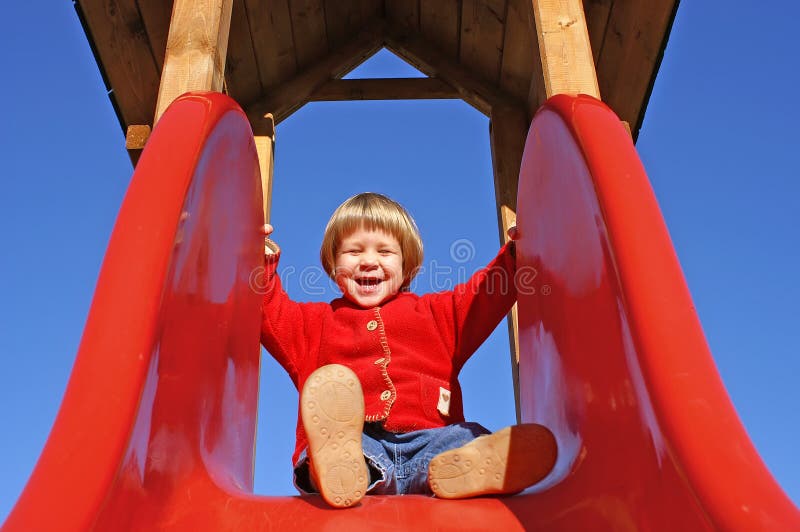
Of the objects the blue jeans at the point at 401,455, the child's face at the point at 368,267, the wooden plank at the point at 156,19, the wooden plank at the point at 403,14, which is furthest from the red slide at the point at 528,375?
the wooden plank at the point at 403,14

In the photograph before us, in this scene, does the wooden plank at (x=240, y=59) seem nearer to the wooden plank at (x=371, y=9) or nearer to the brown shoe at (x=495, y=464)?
the wooden plank at (x=371, y=9)

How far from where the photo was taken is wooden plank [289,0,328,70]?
3.08m

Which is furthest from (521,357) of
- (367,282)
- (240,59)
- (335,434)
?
(240,59)

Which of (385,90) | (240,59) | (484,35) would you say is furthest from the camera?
(385,90)

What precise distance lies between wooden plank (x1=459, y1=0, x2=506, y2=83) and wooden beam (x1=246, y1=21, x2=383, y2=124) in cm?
40

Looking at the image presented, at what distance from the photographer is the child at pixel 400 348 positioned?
4.33ft

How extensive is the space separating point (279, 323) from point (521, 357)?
58 centimetres

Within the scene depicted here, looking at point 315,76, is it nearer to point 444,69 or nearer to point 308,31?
point 308,31

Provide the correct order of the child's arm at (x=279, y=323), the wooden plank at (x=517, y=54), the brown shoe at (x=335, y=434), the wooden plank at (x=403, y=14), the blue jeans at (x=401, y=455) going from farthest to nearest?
1. the wooden plank at (x=403, y=14)
2. the wooden plank at (x=517, y=54)
3. the child's arm at (x=279, y=323)
4. the blue jeans at (x=401, y=455)
5. the brown shoe at (x=335, y=434)

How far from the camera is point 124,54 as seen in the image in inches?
107

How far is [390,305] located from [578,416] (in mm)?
723

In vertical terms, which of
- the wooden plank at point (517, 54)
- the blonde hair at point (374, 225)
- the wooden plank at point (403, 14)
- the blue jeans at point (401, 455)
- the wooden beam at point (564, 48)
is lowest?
the blue jeans at point (401, 455)

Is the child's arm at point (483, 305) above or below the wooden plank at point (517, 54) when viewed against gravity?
below

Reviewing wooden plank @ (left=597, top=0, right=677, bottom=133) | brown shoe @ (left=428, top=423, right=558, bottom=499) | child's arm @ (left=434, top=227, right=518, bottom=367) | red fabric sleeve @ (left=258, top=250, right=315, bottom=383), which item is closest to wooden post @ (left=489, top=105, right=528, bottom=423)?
wooden plank @ (left=597, top=0, right=677, bottom=133)
